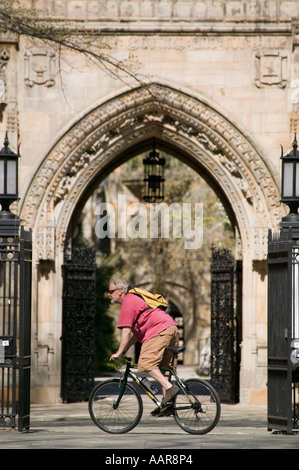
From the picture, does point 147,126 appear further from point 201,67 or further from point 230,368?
point 230,368

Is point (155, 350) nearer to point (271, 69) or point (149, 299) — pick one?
point (149, 299)

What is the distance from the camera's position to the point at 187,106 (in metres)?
15.9

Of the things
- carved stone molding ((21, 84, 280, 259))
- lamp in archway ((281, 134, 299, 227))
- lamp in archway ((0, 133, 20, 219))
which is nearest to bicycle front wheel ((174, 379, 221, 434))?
lamp in archway ((281, 134, 299, 227))

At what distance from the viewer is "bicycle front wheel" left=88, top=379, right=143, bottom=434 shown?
30.9ft

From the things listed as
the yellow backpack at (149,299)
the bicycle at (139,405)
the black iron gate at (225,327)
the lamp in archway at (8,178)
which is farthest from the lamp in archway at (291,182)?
the black iron gate at (225,327)

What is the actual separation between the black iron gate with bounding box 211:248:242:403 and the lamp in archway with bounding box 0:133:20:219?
6.60m

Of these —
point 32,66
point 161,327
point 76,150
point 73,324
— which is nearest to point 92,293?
point 73,324

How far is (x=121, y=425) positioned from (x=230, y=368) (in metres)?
7.23

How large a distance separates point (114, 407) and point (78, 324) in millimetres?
7259

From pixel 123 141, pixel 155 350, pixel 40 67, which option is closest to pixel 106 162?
pixel 123 141

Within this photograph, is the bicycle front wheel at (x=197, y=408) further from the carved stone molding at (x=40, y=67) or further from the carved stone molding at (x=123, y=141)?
the carved stone molding at (x=40, y=67)

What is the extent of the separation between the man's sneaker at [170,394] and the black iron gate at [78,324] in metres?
7.11

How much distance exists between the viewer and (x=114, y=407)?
9461mm

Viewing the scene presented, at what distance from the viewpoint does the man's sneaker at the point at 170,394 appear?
930cm
